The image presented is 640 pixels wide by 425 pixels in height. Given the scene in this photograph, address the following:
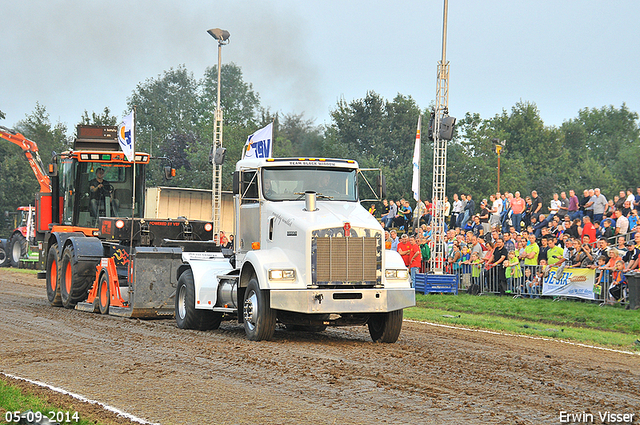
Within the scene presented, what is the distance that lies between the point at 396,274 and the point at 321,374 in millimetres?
3730

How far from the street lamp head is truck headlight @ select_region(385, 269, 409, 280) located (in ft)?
77.7

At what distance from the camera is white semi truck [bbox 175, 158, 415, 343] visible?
39.5ft

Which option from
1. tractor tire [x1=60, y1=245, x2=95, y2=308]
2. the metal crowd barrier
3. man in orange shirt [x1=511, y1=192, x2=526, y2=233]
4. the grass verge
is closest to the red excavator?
tractor tire [x1=60, y1=245, x2=95, y2=308]

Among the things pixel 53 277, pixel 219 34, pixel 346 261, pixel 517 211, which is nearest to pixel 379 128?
pixel 219 34

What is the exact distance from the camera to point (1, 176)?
219 feet

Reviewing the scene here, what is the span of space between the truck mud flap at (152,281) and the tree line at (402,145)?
24.0 m

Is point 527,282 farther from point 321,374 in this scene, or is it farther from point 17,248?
point 17,248

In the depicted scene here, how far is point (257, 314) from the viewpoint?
40.6 ft

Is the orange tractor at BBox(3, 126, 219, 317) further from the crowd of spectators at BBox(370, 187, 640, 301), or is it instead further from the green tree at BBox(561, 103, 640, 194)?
the green tree at BBox(561, 103, 640, 194)

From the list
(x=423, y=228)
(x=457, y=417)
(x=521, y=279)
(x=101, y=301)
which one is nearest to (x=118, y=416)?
(x=457, y=417)

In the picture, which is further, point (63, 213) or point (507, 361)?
point (63, 213)

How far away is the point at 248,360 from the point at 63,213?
1177 centimetres

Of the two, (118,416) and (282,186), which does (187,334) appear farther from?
(118,416)

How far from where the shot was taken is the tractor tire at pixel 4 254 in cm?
4066
